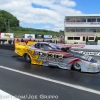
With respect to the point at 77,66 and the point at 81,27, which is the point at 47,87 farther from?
the point at 81,27

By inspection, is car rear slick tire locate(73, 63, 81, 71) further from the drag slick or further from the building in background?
the building in background

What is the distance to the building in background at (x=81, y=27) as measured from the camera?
52188 mm

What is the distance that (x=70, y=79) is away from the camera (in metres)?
7.70

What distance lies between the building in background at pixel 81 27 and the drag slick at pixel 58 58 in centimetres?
4130

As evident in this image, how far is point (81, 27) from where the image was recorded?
2077 inches

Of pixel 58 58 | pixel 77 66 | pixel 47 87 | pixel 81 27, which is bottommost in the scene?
pixel 47 87

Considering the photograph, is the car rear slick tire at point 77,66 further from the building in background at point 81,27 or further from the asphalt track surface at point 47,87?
the building in background at point 81,27

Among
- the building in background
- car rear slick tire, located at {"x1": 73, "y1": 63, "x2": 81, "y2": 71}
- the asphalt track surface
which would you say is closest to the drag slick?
car rear slick tire, located at {"x1": 73, "y1": 63, "x2": 81, "y2": 71}

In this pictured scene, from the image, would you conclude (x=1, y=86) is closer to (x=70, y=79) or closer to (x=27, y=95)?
(x=27, y=95)

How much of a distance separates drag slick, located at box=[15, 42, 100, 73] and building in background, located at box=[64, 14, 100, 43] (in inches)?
1626

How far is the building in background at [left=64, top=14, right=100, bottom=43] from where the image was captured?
52.2 meters

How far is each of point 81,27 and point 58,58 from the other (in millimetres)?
44177

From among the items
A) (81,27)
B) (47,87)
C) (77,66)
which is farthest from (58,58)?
(81,27)

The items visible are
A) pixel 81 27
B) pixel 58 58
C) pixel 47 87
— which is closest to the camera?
pixel 47 87
